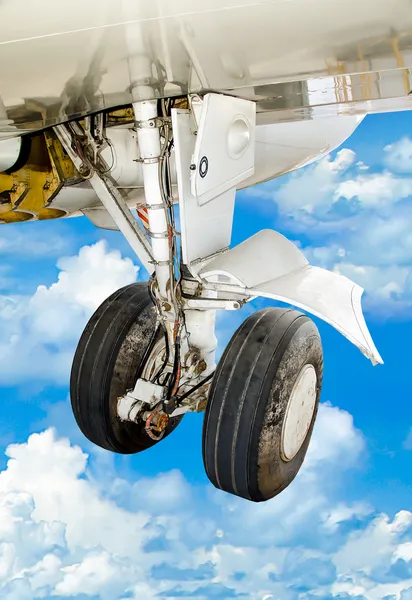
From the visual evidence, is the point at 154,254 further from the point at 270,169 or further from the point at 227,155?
the point at 270,169

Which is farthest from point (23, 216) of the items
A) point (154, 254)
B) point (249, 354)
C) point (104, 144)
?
point (249, 354)

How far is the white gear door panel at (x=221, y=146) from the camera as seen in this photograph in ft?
6.77

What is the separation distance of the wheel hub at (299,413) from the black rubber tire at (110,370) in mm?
711

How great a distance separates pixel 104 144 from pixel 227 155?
21.9 inches

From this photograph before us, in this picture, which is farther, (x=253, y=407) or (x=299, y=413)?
(x=299, y=413)

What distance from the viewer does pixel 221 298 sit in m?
2.48

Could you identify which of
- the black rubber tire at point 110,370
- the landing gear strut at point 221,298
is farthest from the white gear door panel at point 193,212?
the black rubber tire at point 110,370

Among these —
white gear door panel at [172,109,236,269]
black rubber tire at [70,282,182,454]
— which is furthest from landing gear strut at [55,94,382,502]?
black rubber tire at [70,282,182,454]

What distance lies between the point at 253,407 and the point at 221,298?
41 centimetres

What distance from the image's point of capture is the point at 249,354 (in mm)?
2420

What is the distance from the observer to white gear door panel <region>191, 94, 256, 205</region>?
2064 mm

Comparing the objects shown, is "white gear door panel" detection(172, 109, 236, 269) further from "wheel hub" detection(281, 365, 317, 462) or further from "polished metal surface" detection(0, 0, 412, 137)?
"wheel hub" detection(281, 365, 317, 462)

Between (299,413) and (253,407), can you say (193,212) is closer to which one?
(253,407)

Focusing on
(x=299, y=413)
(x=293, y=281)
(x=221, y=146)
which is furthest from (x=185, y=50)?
(x=299, y=413)
